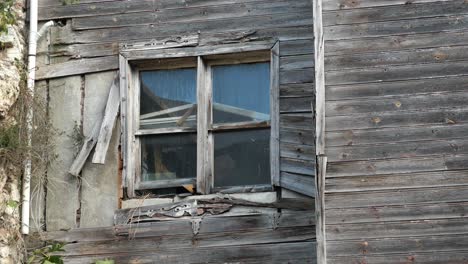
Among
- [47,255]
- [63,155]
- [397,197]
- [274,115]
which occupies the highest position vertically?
[274,115]

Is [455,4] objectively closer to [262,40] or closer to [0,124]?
[262,40]

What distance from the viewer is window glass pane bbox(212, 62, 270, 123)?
32.0 feet

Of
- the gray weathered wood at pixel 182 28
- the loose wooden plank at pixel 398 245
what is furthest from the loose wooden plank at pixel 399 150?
the gray weathered wood at pixel 182 28

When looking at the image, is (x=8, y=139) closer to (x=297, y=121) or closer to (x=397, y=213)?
(x=297, y=121)

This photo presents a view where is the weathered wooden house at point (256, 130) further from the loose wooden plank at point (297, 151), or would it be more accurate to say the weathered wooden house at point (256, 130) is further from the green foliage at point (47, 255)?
the green foliage at point (47, 255)

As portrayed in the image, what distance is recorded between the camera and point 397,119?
8.16 meters

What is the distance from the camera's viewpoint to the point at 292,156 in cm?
933

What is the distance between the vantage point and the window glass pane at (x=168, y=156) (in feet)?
32.0

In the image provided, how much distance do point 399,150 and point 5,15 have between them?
395 cm

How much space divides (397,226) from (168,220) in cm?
237

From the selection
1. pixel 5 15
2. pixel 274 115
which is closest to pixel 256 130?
pixel 274 115

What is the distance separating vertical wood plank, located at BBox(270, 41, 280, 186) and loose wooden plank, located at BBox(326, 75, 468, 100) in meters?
1.24

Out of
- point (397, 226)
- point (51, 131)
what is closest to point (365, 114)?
point (397, 226)

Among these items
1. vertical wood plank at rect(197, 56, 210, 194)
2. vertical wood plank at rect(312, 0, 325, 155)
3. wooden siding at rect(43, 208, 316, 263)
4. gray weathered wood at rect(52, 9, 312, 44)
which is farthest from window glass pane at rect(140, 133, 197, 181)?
vertical wood plank at rect(312, 0, 325, 155)
